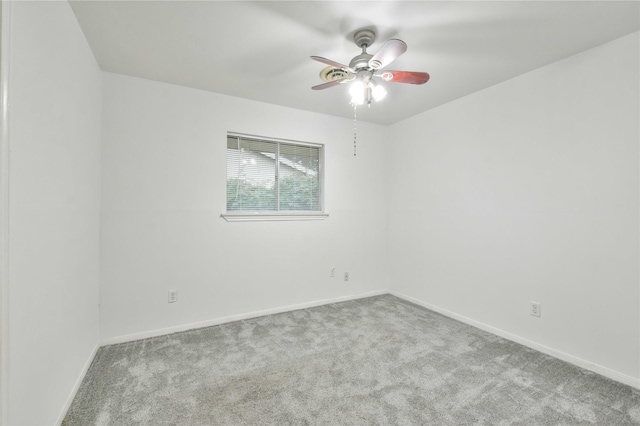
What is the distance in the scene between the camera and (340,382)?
2021 millimetres

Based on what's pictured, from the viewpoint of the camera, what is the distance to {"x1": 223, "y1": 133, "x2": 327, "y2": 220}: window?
323 cm

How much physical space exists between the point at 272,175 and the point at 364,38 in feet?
6.03

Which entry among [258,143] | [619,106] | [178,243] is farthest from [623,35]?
[178,243]

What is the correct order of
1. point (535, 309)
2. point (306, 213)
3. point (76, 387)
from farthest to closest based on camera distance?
point (306, 213) < point (535, 309) < point (76, 387)

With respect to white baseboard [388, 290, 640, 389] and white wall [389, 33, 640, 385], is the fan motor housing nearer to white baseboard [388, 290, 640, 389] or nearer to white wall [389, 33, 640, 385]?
white wall [389, 33, 640, 385]

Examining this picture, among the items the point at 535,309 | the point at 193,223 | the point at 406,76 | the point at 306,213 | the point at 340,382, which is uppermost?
the point at 406,76

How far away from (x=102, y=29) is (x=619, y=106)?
11.9ft

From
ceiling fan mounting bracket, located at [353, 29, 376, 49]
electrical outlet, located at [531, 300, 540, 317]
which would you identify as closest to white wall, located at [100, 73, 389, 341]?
ceiling fan mounting bracket, located at [353, 29, 376, 49]

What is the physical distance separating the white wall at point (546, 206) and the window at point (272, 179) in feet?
4.64

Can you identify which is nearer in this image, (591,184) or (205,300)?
(591,184)

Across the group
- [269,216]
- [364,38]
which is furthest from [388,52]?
[269,216]

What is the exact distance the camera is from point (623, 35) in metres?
2.03

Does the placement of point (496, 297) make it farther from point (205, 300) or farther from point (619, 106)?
point (205, 300)

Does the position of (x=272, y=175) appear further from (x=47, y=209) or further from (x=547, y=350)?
(x=547, y=350)
